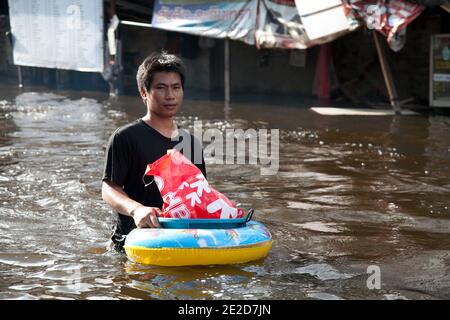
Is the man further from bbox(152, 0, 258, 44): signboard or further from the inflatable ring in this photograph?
bbox(152, 0, 258, 44): signboard

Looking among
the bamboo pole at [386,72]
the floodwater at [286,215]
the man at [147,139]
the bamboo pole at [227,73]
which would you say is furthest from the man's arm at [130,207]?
the bamboo pole at [227,73]

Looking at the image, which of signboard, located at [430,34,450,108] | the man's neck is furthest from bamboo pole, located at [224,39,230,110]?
the man's neck

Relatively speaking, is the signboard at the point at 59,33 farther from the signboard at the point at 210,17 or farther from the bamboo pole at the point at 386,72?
the bamboo pole at the point at 386,72

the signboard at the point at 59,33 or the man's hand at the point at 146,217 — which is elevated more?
the signboard at the point at 59,33

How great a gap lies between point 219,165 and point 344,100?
8104 millimetres

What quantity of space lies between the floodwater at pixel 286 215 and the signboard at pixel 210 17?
9.39 ft

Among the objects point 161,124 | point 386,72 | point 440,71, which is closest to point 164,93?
point 161,124

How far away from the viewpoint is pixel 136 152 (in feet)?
16.4

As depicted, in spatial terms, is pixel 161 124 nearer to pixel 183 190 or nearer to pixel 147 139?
pixel 147 139

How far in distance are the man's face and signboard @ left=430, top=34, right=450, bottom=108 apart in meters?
11.2

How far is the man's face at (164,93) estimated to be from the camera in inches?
195

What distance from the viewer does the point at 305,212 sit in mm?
7477
